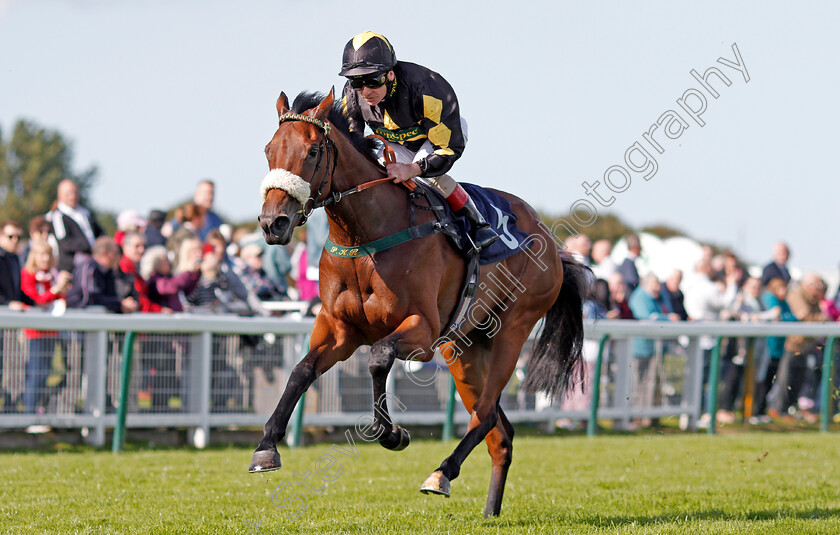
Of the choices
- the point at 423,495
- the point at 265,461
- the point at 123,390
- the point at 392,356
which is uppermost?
the point at 392,356

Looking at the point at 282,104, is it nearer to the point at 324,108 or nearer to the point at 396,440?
the point at 324,108

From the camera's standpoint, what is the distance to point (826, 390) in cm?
1192

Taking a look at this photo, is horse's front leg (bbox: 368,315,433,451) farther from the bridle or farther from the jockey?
the jockey

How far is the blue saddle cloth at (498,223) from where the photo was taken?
614cm

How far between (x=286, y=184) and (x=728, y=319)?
31.2 feet

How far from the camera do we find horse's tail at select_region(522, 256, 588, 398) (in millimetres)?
7020

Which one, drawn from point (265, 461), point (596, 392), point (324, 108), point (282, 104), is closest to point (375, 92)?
point (324, 108)

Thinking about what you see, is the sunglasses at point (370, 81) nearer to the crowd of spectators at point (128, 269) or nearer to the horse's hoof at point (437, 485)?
the horse's hoof at point (437, 485)

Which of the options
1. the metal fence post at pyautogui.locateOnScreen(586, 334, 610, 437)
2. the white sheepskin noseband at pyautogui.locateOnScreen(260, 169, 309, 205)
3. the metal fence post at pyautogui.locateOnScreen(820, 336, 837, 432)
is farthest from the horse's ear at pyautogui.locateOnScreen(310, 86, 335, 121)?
the metal fence post at pyautogui.locateOnScreen(820, 336, 837, 432)

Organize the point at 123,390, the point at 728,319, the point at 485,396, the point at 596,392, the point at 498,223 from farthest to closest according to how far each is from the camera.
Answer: the point at 728,319 → the point at 596,392 → the point at 123,390 → the point at 498,223 → the point at 485,396

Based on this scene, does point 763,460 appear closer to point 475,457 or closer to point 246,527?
point 475,457

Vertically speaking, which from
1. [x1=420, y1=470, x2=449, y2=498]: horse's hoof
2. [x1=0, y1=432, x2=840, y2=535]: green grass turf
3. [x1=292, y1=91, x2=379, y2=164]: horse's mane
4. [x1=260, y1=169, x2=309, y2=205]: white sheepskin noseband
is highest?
[x1=292, y1=91, x2=379, y2=164]: horse's mane

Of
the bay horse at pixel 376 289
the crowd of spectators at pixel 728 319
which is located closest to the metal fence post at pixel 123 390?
the bay horse at pixel 376 289

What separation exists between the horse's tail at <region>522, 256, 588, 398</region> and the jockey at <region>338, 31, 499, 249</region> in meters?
1.30
